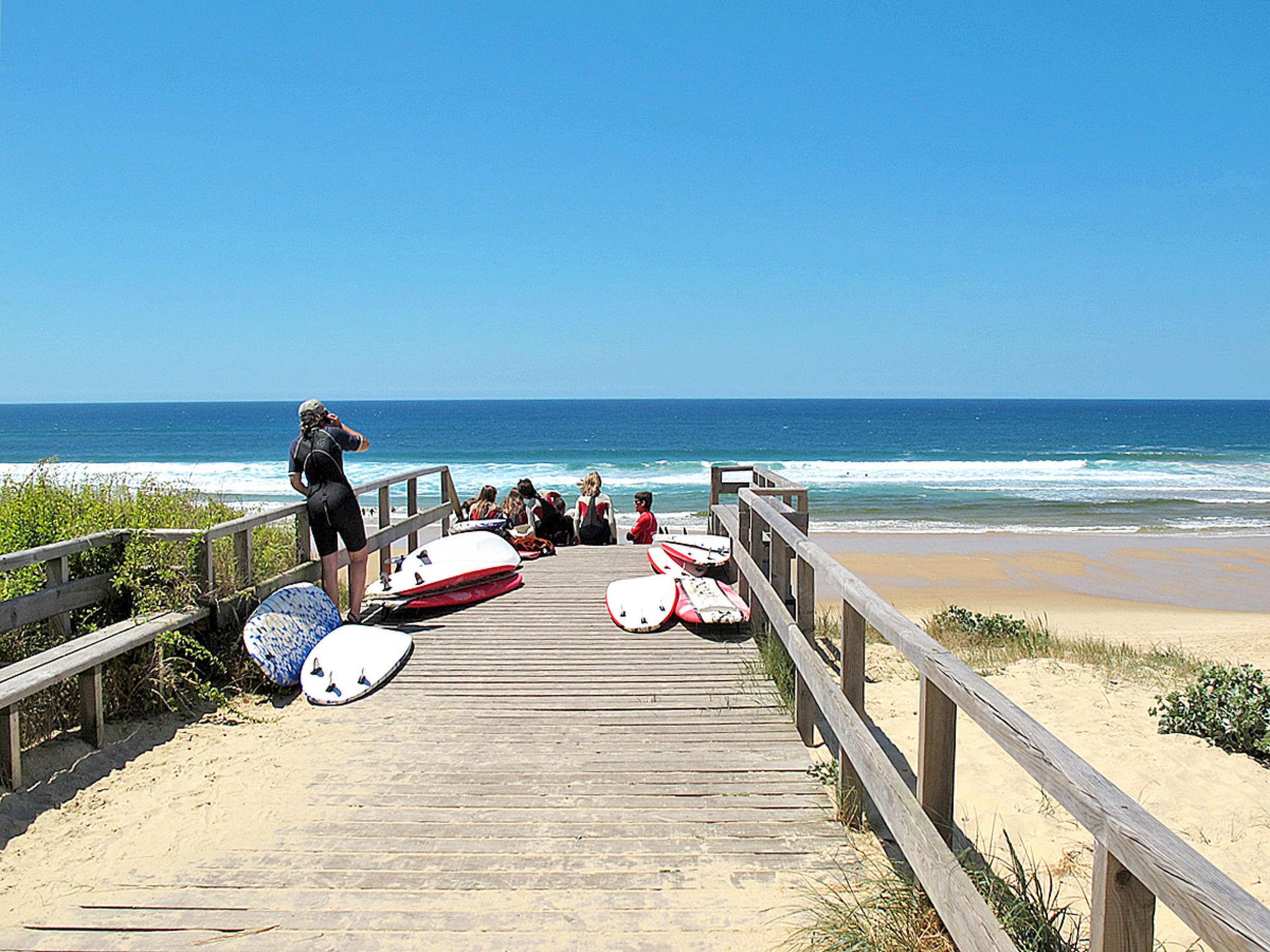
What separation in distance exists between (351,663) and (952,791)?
13.2 feet

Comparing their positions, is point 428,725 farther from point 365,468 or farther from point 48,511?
point 365,468

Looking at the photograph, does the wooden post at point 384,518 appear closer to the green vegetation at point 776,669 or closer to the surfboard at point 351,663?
the surfboard at point 351,663

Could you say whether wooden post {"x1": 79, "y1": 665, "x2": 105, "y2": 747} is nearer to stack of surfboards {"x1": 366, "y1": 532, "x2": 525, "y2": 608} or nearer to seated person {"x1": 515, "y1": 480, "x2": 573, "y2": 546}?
stack of surfboards {"x1": 366, "y1": 532, "x2": 525, "y2": 608}

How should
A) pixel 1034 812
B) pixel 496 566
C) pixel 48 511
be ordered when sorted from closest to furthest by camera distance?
pixel 1034 812, pixel 48 511, pixel 496 566

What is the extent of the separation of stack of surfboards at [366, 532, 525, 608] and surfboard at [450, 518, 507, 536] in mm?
917

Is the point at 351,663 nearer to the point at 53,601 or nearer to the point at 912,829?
the point at 53,601

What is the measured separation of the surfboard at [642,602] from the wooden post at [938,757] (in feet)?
13.4

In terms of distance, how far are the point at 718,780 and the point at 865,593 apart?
1.24m

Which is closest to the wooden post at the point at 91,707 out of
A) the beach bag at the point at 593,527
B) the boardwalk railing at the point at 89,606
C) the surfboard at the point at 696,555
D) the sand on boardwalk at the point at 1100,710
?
the boardwalk railing at the point at 89,606

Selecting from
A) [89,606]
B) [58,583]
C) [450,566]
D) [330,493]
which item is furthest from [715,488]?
[58,583]

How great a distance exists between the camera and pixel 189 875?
3.31m

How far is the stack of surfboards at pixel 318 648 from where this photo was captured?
5395 mm

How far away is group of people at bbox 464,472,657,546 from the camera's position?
34.7ft

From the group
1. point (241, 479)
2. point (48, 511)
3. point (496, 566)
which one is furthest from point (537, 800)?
point (241, 479)
